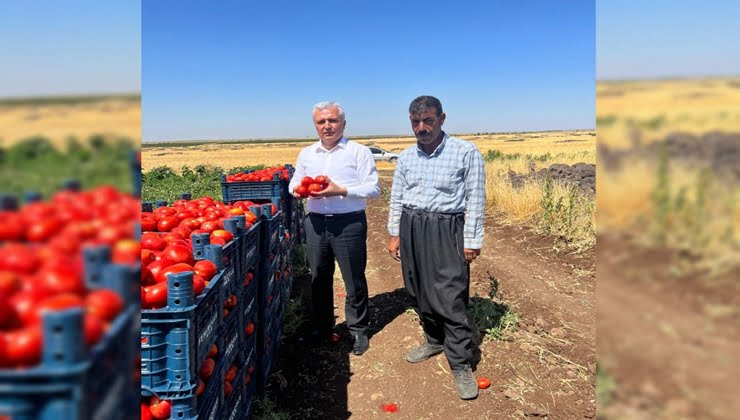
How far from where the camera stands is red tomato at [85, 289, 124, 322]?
1.43 feet

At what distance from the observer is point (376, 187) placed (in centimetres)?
364

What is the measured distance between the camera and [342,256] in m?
3.70

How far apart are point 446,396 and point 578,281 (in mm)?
3230

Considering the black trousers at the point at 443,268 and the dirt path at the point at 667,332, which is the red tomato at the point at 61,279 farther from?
the black trousers at the point at 443,268

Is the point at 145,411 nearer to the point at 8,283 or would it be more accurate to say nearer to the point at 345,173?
the point at 8,283

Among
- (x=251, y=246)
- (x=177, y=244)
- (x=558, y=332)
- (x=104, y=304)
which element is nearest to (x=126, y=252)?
(x=104, y=304)

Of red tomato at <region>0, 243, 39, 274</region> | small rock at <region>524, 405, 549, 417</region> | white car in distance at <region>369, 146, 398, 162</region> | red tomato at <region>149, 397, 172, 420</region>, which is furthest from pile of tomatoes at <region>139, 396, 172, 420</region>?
white car in distance at <region>369, 146, 398, 162</region>

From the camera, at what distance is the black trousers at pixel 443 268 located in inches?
127

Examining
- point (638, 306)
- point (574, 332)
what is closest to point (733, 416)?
point (638, 306)

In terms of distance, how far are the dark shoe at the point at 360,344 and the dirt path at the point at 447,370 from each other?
0.15 ft

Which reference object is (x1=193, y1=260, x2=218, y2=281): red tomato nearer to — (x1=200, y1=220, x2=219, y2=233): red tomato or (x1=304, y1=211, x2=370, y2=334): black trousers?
(x1=200, y1=220, x2=219, y2=233): red tomato

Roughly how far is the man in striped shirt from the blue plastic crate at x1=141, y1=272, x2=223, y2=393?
1.86 m

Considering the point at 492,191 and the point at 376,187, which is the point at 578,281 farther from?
the point at 492,191

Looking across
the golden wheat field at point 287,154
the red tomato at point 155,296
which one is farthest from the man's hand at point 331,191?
the golden wheat field at point 287,154
